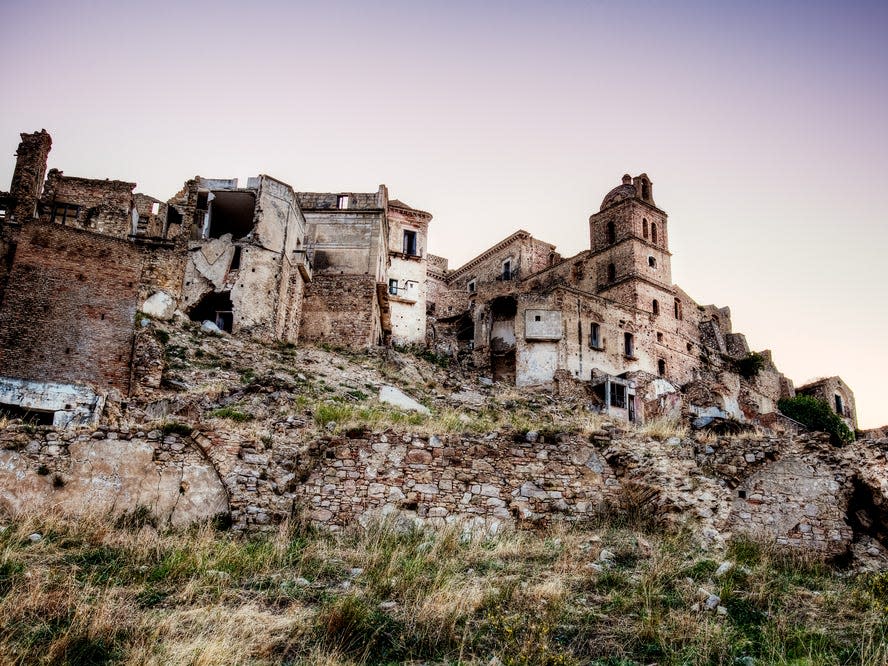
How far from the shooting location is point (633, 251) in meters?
43.1

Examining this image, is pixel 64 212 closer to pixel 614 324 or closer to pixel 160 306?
pixel 160 306

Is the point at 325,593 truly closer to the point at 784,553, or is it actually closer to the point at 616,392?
the point at 784,553

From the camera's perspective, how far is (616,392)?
35.8 metres

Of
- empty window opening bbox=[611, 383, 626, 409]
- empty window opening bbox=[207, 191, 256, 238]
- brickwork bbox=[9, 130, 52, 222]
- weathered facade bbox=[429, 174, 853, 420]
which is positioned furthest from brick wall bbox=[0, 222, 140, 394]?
empty window opening bbox=[611, 383, 626, 409]

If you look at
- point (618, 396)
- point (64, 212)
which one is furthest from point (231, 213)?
point (618, 396)

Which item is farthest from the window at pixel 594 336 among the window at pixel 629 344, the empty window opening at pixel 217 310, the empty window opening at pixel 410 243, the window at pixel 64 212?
the window at pixel 64 212

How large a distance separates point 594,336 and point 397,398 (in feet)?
61.3

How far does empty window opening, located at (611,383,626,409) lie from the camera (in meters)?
35.4

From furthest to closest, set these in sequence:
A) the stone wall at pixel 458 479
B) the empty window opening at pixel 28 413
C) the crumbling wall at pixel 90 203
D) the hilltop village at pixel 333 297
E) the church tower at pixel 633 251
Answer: the church tower at pixel 633 251
the crumbling wall at pixel 90 203
the hilltop village at pixel 333 297
the empty window opening at pixel 28 413
the stone wall at pixel 458 479

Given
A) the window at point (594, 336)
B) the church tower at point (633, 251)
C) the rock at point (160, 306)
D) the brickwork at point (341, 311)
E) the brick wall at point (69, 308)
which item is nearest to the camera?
the brick wall at point (69, 308)

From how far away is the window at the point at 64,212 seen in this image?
30.0 meters

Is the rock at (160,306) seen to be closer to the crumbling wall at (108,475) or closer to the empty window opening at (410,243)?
the crumbling wall at (108,475)

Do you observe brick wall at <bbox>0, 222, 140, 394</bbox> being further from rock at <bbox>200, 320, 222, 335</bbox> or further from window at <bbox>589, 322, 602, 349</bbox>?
window at <bbox>589, 322, 602, 349</bbox>

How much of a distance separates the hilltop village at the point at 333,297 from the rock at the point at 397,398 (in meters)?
5.62
